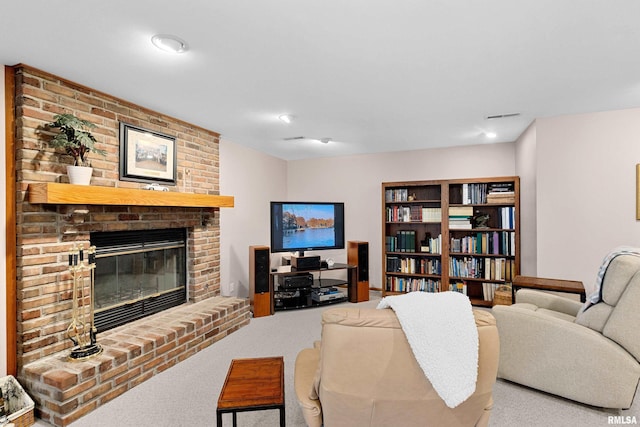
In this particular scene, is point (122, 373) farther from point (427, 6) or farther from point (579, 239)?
point (579, 239)

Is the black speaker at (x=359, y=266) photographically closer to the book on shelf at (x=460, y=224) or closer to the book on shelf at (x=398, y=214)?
the book on shelf at (x=398, y=214)

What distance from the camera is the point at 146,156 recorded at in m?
3.25

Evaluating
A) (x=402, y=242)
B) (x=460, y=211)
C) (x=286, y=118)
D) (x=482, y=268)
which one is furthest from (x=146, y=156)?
(x=482, y=268)

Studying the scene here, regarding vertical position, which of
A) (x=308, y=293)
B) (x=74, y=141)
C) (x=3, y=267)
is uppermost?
(x=74, y=141)

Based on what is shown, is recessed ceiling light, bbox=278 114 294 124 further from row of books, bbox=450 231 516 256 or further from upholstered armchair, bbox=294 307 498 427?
row of books, bbox=450 231 516 256

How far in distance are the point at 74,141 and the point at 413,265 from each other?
4.23 metres

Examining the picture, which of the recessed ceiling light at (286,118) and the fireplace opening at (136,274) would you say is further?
the recessed ceiling light at (286,118)

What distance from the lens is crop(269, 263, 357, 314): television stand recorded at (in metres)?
4.47

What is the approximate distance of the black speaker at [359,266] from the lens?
15.7ft

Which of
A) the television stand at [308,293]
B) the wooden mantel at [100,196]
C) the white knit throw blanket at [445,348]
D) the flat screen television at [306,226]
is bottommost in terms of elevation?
the television stand at [308,293]

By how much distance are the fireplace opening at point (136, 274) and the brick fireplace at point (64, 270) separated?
0.12 meters

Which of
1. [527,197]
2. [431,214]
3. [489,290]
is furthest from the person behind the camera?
[431,214]

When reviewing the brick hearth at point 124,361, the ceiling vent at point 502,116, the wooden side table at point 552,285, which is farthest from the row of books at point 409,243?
the brick hearth at point 124,361

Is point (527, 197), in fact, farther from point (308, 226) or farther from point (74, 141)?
point (74, 141)
